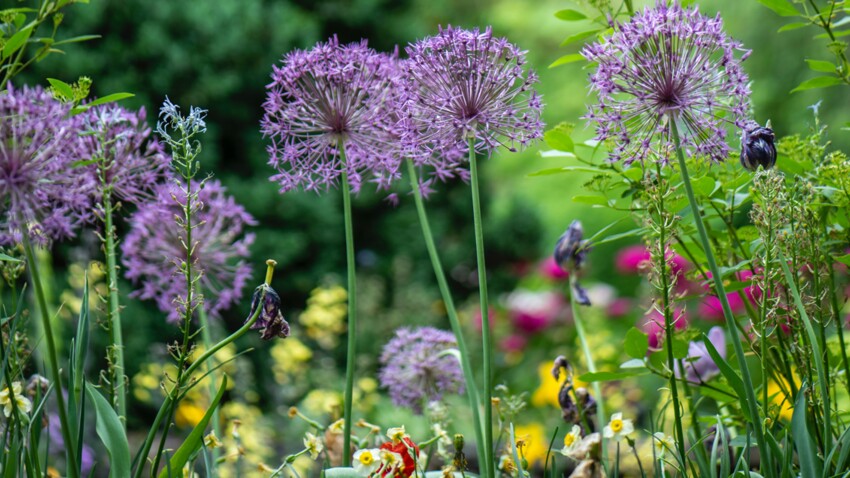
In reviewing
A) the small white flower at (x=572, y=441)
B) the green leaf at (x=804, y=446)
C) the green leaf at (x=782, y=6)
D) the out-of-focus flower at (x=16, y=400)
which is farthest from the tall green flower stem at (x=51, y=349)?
the green leaf at (x=782, y=6)

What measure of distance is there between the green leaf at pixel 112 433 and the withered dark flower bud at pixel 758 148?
1077 millimetres

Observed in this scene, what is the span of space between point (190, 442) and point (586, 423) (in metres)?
0.84

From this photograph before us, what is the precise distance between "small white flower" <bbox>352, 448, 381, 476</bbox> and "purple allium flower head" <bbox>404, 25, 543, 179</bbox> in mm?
517

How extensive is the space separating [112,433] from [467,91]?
0.80 metres

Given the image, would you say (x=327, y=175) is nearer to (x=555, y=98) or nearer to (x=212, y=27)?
(x=212, y=27)

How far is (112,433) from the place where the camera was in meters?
1.35

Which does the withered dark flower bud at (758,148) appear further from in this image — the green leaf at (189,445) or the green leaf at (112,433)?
the green leaf at (112,433)

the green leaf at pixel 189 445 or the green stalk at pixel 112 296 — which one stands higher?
the green stalk at pixel 112 296

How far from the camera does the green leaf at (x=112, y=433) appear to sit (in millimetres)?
1344

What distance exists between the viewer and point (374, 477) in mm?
1539

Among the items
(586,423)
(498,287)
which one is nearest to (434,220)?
(498,287)

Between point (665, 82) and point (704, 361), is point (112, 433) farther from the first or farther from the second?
point (704, 361)

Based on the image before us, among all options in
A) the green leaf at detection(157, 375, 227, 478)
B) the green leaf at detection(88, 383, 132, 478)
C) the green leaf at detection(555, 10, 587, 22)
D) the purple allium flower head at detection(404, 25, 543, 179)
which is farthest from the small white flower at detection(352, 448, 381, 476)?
the green leaf at detection(555, 10, 587, 22)

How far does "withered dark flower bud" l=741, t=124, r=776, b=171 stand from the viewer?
4.67ft
